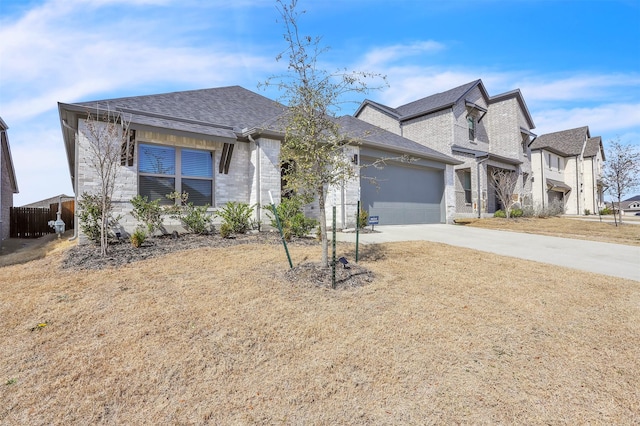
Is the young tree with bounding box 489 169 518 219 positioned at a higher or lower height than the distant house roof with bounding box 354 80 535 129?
lower

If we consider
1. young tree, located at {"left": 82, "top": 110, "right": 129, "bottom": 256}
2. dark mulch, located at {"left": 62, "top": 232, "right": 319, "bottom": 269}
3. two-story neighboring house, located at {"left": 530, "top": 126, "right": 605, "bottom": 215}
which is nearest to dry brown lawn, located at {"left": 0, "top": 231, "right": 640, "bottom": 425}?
dark mulch, located at {"left": 62, "top": 232, "right": 319, "bottom": 269}

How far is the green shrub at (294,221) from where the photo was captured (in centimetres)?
815

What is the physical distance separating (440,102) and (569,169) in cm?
1940

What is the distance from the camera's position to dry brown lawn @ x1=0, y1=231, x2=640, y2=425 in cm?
217

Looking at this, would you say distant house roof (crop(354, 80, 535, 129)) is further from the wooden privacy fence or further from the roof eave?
the wooden privacy fence

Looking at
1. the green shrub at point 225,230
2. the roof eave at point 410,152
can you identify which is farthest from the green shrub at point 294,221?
the roof eave at point 410,152

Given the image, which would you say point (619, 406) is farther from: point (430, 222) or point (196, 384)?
point (430, 222)

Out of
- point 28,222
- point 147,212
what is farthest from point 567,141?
point 28,222

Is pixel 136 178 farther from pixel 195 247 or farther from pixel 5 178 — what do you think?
pixel 5 178

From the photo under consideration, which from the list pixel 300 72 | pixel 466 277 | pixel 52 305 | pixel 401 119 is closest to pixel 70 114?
pixel 52 305

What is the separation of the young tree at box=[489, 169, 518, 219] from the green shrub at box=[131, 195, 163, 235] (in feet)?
55.9

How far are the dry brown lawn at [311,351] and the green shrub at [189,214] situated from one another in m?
3.66

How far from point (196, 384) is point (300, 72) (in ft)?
14.3

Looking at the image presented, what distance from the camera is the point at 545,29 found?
8.74 metres
